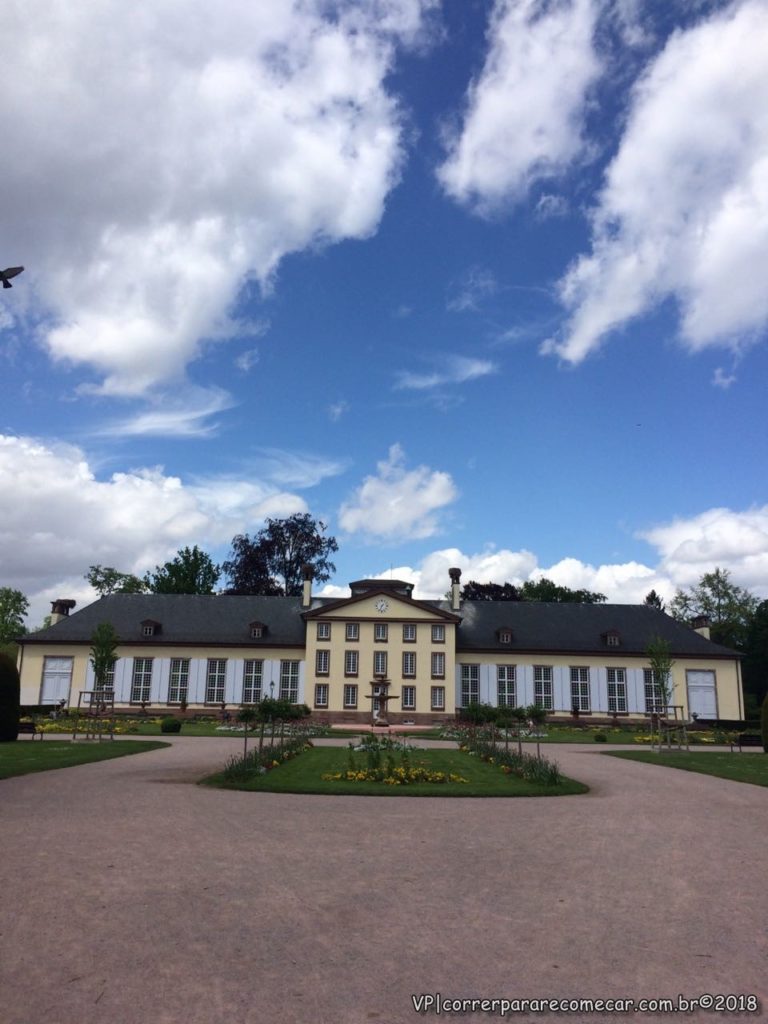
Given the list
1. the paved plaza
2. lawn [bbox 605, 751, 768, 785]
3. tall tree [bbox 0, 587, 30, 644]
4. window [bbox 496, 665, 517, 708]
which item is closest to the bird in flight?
the paved plaza

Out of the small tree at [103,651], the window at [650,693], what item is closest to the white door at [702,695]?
the window at [650,693]

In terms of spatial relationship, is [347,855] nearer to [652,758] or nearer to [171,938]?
[171,938]

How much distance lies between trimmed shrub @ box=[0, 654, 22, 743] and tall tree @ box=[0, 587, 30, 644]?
202 ft

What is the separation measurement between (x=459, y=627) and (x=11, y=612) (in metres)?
57.2

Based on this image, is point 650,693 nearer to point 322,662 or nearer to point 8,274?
point 322,662

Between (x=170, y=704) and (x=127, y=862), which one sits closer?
(x=127, y=862)

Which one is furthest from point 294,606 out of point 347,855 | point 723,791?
point 347,855

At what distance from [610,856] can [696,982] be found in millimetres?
4432

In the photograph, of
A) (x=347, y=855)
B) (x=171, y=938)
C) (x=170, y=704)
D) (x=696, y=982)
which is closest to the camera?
(x=696, y=982)

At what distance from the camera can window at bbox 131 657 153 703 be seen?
5139 cm

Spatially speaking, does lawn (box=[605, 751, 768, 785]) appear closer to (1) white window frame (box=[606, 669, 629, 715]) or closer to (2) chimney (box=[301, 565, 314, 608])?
(1) white window frame (box=[606, 669, 629, 715])

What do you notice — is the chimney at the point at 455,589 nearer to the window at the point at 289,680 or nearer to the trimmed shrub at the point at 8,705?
the window at the point at 289,680

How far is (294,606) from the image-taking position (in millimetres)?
55688

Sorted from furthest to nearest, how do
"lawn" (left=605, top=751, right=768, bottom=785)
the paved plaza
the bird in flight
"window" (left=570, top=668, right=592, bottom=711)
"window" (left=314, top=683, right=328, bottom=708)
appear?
"window" (left=570, top=668, right=592, bottom=711)
"window" (left=314, top=683, right=328, bottom=708)
"lawn" (left=605, top=751, right=768, bottom=785)
the bird in flight
the paved plaza
